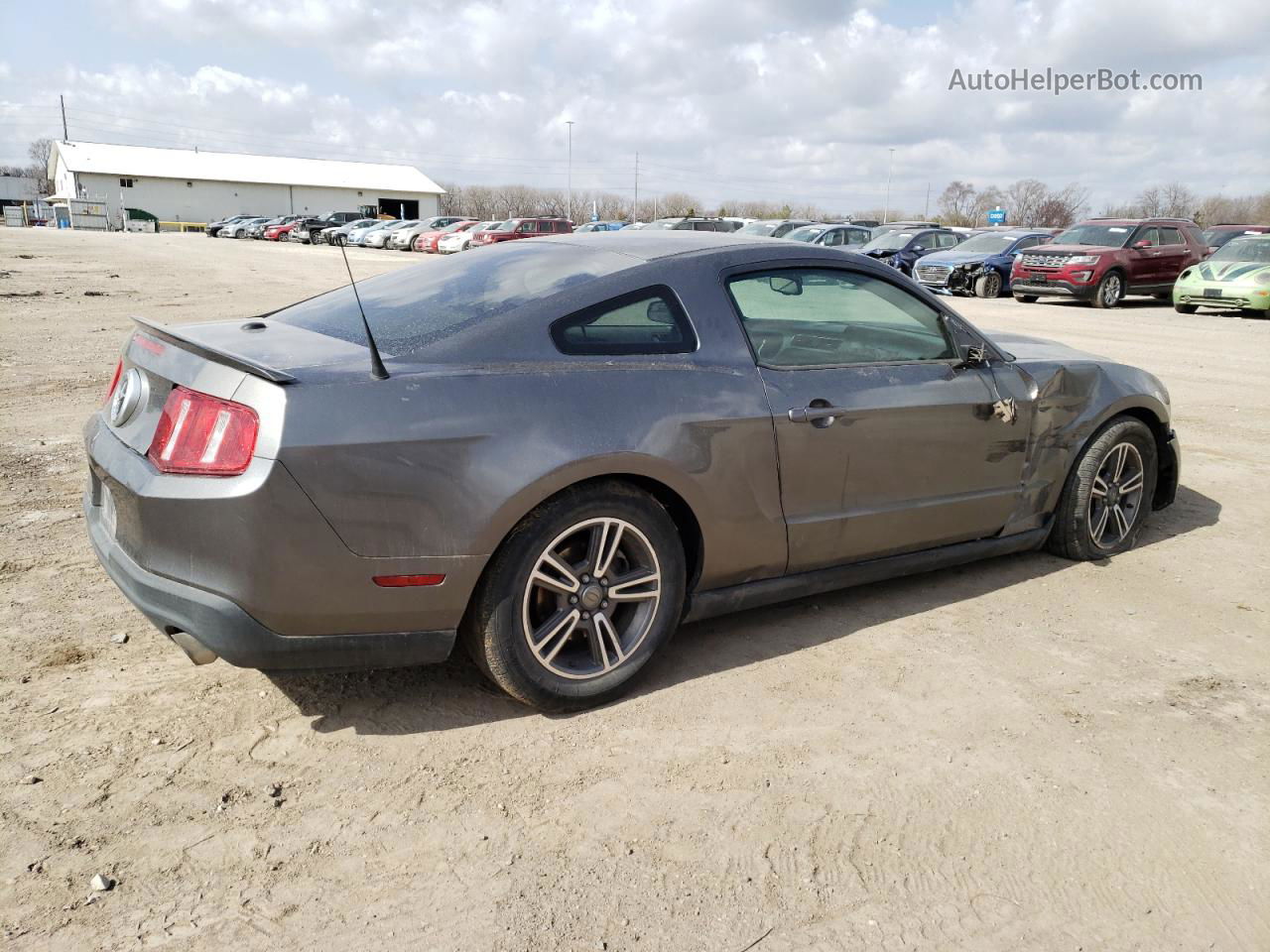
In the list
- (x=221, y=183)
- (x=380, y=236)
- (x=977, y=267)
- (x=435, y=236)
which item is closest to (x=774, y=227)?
(x=977, y=267)

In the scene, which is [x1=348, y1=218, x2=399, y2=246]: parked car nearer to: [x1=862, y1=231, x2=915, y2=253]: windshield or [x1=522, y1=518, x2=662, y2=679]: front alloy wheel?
[x1=862, y1=231, x2=915, y2=253]: windshield

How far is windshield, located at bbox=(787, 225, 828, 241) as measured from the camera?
87.9ft

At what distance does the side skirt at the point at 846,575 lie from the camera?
3676 mm

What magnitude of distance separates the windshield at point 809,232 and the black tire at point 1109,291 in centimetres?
769

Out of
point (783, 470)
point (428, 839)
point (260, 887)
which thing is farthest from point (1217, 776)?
point (260, 887)

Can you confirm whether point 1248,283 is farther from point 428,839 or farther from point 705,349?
point 428,839

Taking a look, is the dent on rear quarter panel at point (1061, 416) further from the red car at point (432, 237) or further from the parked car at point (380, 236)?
the parked car at point (380, 236)

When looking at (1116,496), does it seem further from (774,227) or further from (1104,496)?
(774,227)

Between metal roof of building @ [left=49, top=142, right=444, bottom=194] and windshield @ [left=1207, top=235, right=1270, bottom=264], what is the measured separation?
81.2 metres

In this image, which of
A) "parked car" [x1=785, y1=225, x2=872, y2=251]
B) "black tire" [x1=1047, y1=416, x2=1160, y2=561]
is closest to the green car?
"parked car" [x1=785, y1=225, x2=872, y2=251]

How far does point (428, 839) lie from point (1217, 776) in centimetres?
237

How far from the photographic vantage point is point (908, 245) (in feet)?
81.9

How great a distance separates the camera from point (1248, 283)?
61.6ft

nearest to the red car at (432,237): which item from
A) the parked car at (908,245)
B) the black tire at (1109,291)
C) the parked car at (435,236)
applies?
the parked car at (435,236)
